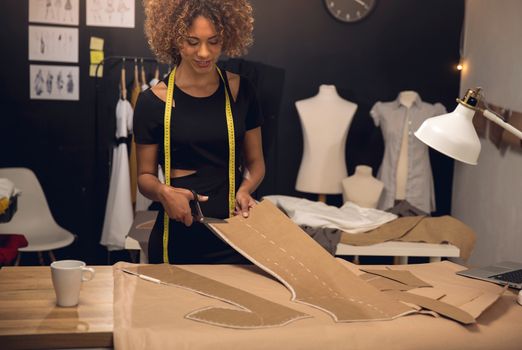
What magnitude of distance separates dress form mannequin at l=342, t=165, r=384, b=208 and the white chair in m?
1.88

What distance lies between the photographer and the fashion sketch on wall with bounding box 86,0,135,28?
5.40 metres

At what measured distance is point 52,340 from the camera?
162cm

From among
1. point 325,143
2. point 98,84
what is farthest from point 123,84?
point 325,143

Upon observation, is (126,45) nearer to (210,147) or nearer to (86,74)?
(86,74)

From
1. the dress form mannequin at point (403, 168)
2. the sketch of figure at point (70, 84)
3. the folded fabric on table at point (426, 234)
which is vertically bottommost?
the folded fabric on table at point (426, 234)

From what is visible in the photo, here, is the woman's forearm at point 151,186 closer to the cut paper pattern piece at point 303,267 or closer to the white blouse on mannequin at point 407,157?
the cut paper pattern piece at point 303,267

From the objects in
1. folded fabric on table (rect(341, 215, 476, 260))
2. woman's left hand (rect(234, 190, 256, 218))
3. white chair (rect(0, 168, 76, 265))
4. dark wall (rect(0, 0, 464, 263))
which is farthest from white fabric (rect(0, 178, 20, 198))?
dark wall (rect(0, 0, 464, 263))

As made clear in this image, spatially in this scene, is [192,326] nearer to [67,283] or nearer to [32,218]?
[67,283]

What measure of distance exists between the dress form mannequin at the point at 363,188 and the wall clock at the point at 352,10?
4.26 ft

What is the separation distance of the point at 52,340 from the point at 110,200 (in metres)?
3.66

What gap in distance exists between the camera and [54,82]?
5.41m

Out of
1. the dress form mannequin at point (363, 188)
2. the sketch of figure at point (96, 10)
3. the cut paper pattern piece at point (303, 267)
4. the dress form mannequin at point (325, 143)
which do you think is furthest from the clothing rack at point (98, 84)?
the cut paper pattern piece at point (303, 267)

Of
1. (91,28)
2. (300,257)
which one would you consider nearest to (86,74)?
(91,28)

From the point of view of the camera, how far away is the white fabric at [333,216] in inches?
153
